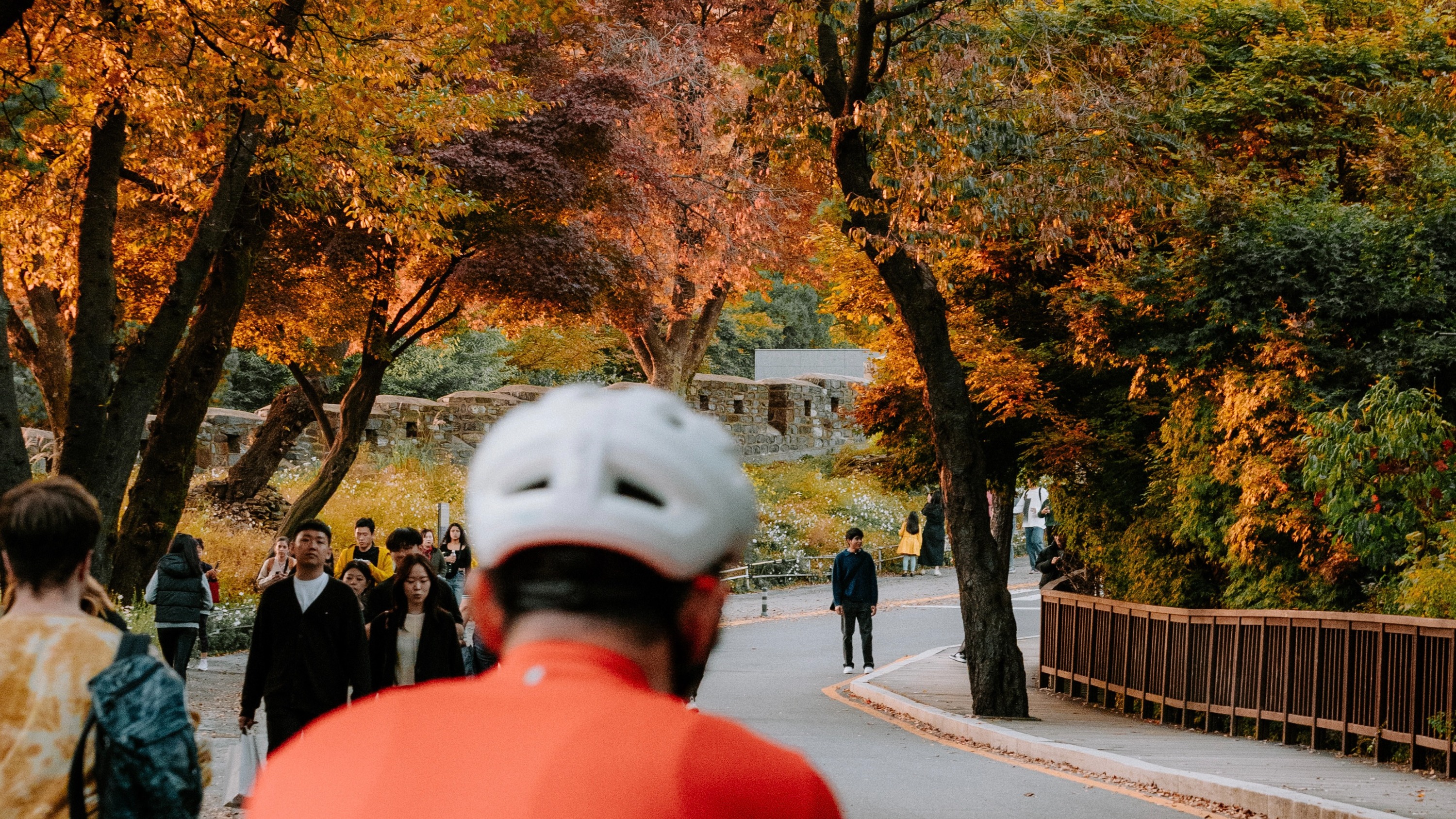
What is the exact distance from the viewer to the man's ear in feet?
5.71

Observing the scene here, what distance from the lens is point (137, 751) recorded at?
11.7 feet

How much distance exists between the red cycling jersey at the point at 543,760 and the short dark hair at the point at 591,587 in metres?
0.07

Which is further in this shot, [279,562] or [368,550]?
[279,562]

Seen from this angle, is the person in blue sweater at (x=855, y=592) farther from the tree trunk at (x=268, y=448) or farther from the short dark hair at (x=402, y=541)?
the tree trunk at (x=268, y=448)

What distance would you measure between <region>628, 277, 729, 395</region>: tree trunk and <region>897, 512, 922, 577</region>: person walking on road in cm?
614

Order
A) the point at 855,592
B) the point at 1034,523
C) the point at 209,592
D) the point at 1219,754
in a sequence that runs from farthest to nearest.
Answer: the point at 1034,523, the point at 855,592, the point at 209,592, the point at 1219,754

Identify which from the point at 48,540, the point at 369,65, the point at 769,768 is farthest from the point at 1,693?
the point at 369,65

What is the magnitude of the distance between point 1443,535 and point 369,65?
10047mm

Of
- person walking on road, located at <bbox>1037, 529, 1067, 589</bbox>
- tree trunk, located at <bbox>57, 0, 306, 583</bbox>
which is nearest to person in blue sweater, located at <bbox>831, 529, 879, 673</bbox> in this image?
person walking on road, located at <bbox>1037, 529, 1067, 589</bbox>

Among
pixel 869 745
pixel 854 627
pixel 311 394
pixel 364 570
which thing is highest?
pixel 311 394

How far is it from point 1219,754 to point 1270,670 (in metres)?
1.74

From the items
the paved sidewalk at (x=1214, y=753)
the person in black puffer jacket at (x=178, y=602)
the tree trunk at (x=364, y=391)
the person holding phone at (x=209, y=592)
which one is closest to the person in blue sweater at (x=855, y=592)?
the paved sidewalk at (x=1214, y=753)

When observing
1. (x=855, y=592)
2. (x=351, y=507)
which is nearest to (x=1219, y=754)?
(x=855, y=592)

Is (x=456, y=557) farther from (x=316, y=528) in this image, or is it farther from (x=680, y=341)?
(x=680, y=341)
